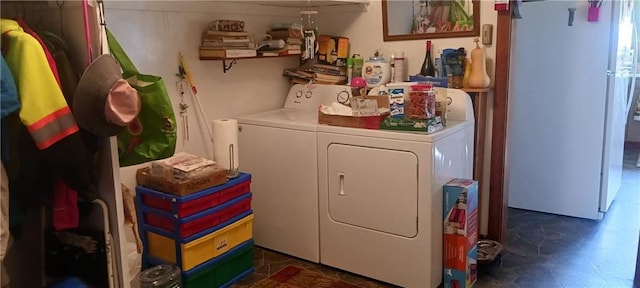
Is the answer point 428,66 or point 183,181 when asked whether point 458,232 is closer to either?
point 428,66

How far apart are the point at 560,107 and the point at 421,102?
1.67 metres

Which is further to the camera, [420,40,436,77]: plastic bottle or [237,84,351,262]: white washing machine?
[420,40,436,77]: plastic bottle

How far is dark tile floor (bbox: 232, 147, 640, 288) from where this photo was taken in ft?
9.38

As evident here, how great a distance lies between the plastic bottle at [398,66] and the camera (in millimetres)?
3343

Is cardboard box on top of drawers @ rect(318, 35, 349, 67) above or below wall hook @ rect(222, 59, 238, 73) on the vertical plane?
above

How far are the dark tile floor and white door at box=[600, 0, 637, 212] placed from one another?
26 cm

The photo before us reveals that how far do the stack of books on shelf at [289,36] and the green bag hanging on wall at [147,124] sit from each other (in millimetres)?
1645

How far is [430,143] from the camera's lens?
2502 millimetres

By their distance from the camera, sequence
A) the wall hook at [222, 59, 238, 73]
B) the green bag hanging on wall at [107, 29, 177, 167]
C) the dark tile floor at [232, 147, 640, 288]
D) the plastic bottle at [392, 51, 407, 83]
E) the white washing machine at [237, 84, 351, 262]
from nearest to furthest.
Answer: the green bag hanging on wall at [107, 29, 177, 167]
the dark tile floor at [232, 147, 640, 288]
the white washing machine at [237, 84, 351, 262]
the wall hook at [222, 59, 238, 73]
the plastic bottle at [392, 51, 407, 83]

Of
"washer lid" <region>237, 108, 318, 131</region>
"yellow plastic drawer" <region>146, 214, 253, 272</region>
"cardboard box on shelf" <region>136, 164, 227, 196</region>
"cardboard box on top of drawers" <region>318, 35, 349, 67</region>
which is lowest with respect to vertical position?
"yellow plastic drawer" <region>146, 214, 253, 272</region>

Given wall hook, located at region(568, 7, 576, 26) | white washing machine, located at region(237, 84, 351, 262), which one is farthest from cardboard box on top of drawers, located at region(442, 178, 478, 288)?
wall hook, located at region(568, 7, 576, 26)

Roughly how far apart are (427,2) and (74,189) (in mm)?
2462

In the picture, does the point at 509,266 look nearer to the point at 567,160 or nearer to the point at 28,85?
the point at 567,160

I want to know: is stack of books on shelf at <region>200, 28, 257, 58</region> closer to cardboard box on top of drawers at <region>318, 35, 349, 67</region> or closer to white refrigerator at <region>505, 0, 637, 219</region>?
cardboard box on top of drawers at <region>318, 35, 349, 67</region>
